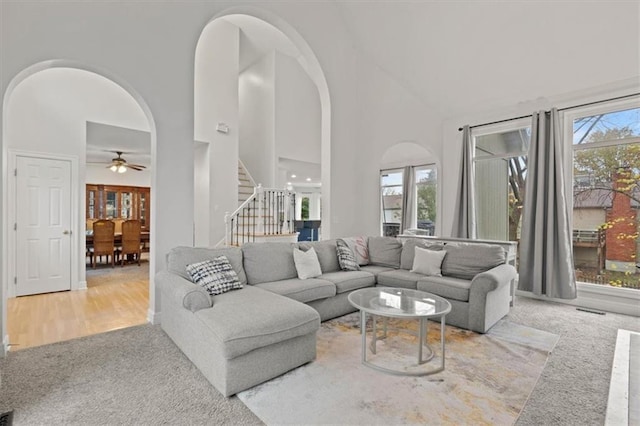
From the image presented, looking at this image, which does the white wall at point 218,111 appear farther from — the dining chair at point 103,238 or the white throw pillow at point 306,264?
A: the white throw pillow at point 306,264

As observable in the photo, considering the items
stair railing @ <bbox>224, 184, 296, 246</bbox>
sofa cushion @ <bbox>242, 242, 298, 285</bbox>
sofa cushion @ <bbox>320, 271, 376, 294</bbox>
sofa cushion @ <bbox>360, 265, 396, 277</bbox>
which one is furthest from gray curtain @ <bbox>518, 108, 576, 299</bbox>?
stair railing @ <bbox>224, 184, 296, 246</bbox>

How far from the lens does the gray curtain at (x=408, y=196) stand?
25.3ft

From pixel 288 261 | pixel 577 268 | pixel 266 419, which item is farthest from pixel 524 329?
pixel 266 419

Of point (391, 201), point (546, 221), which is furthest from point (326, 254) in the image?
point (391, 201)

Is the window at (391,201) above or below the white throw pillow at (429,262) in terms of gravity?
above

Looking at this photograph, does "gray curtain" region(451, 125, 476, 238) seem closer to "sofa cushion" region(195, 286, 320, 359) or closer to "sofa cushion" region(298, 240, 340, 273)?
"sofa cushion" region(298, 240, 340, 273)

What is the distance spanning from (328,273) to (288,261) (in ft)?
1.84

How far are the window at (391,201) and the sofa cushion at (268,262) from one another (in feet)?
16.2

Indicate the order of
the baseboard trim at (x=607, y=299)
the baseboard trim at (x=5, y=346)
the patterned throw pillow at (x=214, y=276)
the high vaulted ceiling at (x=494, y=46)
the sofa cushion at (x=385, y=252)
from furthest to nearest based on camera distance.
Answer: the sofa cushion at (x=385, y=252) → the baseboard trim at (x=607, y=299) → the high vaulted ceiling at (x=494, y=46) → the patterned throw pillow at (x=214, y=276) → the baseboard trim at (x=5, y=346)

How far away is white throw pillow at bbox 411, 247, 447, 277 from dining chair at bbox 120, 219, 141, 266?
6.00 m

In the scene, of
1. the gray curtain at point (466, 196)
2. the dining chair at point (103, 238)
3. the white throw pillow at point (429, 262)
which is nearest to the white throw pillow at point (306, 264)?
the white throw pillow at point (429, 262)

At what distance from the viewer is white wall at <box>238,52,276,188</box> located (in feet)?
26.2

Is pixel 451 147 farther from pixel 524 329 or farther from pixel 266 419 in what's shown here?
pixel 266 419

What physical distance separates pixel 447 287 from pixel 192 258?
8.66 feet
